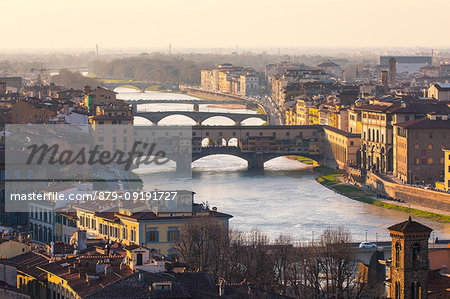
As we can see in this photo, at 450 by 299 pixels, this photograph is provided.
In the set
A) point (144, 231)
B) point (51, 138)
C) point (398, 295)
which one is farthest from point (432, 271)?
point (51, 138)

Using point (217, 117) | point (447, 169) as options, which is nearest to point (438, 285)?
point (447, 169)

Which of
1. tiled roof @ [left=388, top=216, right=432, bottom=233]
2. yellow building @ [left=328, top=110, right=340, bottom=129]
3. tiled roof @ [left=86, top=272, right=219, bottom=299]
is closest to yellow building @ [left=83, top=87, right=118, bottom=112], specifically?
yellow building @ [left=328, top=110, right=340, bottom=129]

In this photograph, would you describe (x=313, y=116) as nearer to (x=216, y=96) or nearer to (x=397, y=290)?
(x=216, y=96)

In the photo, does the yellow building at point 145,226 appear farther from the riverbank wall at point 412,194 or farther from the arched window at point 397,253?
the riverbank wall at point 412,194

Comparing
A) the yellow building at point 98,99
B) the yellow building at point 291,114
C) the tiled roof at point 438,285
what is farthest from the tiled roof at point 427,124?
the tiled roof at point 438,285

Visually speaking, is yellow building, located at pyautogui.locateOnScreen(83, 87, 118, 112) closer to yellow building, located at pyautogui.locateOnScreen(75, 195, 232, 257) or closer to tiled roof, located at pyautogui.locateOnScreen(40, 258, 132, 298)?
yellow building, located at pyautogui.locateOnScreen(75, 195, 232, 257)

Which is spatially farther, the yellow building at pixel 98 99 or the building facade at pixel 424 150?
the yellow building at pixel 98 99

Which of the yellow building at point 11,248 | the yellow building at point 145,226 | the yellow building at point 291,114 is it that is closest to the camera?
the yellow building at point 11,248
